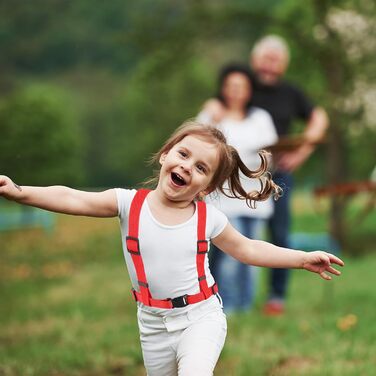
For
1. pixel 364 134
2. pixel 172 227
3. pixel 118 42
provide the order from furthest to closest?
1. pixel 364 134
2. pixel 118 42
3. pixel 172 227

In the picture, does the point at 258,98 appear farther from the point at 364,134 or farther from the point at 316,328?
the point at 364,134

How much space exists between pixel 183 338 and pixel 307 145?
3641 mm

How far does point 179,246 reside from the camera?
9.32 feet

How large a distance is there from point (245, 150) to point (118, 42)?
877cm

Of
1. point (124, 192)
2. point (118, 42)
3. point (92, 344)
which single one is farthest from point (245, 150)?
point (118, 42)

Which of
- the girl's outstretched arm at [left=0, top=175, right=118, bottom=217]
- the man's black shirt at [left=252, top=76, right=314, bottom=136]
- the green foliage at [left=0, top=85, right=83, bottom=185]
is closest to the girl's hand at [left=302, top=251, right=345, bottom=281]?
the girl's outstretched arm at [left=0, top=175, right=118, bottom=217]

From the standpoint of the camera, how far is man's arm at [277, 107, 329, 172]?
20.4 ft

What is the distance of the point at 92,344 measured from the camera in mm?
5027

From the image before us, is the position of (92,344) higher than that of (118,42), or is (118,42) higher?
(118,42)

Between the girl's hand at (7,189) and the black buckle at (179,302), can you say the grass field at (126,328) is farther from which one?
the girl's hand at (7,189)

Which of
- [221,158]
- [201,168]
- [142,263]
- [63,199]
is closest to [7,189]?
[63,199]

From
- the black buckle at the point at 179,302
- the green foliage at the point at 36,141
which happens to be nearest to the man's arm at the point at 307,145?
the green foliage at the point at 36,141

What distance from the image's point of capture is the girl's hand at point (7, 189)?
2584mm

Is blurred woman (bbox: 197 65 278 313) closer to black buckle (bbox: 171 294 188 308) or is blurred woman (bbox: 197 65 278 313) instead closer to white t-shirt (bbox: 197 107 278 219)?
white t-shirt (bbox: 197 107 278 219)
